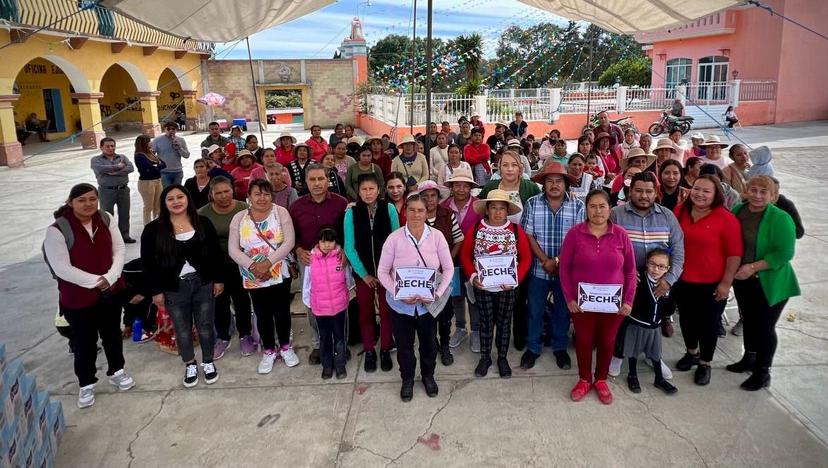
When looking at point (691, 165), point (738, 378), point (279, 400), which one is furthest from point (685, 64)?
point (279, 400)

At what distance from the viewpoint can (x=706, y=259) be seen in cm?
356

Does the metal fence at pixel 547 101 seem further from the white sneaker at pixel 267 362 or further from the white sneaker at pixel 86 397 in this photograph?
the white sneaker at pixel 86 397

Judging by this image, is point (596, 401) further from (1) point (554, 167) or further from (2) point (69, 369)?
(2) point (69, 369)

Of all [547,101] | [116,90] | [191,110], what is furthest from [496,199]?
[116,90]

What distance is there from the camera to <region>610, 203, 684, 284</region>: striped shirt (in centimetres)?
356

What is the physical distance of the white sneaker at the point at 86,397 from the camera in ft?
11.9

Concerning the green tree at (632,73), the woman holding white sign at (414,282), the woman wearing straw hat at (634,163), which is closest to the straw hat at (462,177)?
the woman holding white sign at (414,282)

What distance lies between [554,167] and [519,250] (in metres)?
0.67

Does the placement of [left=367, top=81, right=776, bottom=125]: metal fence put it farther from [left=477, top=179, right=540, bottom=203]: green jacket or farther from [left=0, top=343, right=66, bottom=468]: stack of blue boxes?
[left=0, top=343, right=66, bottom=468]: stack of blue boxes

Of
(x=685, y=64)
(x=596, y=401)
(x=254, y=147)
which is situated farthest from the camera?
(x=685, y=64)

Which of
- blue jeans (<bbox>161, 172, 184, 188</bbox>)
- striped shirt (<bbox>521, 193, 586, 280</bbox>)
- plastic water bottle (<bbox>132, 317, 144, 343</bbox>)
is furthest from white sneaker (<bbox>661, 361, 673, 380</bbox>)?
blue jeans (<bbox>161, 172, 184, 188</bbox>)

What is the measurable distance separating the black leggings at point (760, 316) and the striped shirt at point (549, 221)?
3.97 ft

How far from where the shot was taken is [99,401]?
3.72m

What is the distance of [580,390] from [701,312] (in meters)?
1.05
